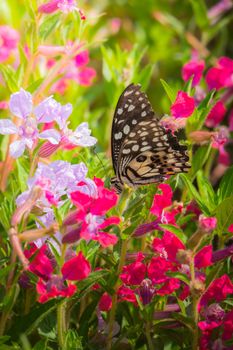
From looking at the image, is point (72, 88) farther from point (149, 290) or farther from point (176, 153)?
point (149, 290)

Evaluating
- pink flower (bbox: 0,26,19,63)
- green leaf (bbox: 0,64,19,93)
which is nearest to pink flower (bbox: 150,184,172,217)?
green leaf (bbox: 0,64,19,93)

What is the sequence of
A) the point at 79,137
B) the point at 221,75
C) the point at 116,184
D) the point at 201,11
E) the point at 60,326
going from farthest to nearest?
1. the point at 201,11
2. the point at 221,75
3. the point at 116,184
4. the point at 79,137
5. the point at 60,326

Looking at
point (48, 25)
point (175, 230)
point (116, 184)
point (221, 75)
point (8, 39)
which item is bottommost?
point (175, 230)

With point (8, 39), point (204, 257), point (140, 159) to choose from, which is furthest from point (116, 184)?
point (8, 39)

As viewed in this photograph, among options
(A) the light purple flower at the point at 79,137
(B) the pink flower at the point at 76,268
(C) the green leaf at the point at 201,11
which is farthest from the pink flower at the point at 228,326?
(C) the green leaf at the point at 201,11

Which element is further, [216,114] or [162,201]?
[216,114]

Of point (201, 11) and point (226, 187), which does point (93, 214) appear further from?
point (201, 11)

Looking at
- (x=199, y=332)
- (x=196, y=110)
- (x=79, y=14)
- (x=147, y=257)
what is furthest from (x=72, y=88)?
(x=199, y=332)

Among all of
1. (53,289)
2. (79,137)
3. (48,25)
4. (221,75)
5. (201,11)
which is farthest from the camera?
(201,11)
